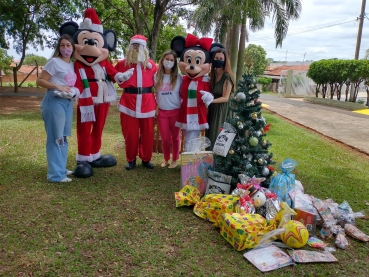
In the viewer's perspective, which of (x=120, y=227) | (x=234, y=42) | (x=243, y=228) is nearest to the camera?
(x=243, y=228)

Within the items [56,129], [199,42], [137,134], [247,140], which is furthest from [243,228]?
[199,42]

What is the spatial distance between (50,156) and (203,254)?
244 cm

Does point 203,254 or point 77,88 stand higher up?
point 77,88

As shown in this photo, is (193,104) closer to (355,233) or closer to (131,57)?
(131,57)

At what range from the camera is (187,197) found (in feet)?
12.1

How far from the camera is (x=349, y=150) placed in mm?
7477

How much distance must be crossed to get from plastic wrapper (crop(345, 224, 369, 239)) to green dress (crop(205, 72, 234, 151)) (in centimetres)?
210

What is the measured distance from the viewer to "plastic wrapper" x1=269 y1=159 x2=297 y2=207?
11.6 feet

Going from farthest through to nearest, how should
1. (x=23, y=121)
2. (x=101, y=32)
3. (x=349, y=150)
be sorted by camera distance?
1. (x=23, y=121)
2. (x=349, y=150)
3. (x=101, y=32)

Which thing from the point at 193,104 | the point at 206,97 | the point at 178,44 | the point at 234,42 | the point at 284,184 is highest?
the point at 234,42

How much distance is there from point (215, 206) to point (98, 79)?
239 cm

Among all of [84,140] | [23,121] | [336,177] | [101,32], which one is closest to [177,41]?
[101,32]

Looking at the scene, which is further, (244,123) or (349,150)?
(349,150)

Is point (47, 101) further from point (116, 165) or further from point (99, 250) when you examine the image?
point (99, 250)
